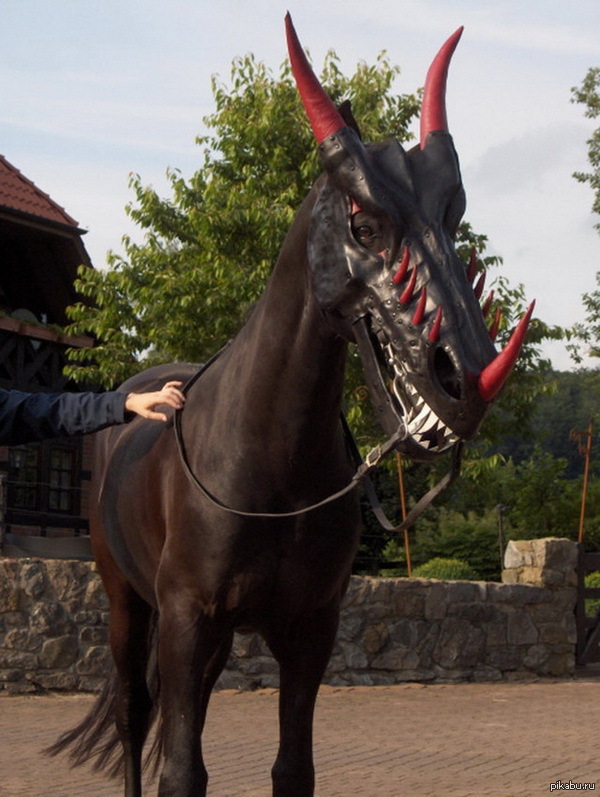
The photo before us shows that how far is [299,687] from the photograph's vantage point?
3834 millimetres

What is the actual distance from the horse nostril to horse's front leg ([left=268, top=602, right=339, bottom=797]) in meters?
1.07

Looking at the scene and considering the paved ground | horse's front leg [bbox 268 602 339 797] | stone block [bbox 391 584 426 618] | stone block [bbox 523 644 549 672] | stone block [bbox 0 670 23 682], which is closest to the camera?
horse's front leg [bbox 268 602 339 797]

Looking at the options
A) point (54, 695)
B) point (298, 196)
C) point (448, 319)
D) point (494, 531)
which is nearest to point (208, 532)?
point (448, 319)

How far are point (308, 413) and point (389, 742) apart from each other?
5.12m

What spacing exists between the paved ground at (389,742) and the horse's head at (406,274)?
11.5 ft

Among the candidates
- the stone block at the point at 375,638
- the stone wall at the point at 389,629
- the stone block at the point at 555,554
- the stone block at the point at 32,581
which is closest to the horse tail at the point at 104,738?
the stone wall at the point at 389,629

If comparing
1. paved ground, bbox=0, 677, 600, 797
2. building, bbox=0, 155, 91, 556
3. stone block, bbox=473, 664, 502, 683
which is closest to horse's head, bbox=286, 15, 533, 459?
paved ground, bbox=0, 677, 600, 797

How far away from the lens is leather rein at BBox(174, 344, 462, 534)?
329 centimetres

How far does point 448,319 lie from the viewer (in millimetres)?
3062

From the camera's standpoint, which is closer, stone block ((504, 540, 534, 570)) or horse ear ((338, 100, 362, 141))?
horse ear ((338, 100, 362, 141))

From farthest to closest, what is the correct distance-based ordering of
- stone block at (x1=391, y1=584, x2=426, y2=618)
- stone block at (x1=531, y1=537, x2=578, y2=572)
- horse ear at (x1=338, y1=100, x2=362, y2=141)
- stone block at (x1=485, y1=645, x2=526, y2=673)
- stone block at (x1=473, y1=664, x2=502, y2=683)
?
stone block at (x1=531, y1=537, x2=578, y2=572)
stone block at (x1=485, y1=645, x2=526, y2=673)
stone block at (x1=473, y1=664, x2=502, y2=683)
stone block at (x1=391, y1=584, x2=426, y2=618)
horse ear at (x1=338, y1=100, x2=362, y2=141)

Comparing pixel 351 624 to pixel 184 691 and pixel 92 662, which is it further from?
pixel 184 691

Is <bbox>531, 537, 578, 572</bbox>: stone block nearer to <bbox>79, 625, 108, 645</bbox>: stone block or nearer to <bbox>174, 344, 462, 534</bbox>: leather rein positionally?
<bbox>79, 625, 108, 645</bbox>: stone block

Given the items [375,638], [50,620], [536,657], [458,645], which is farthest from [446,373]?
[536,657]
